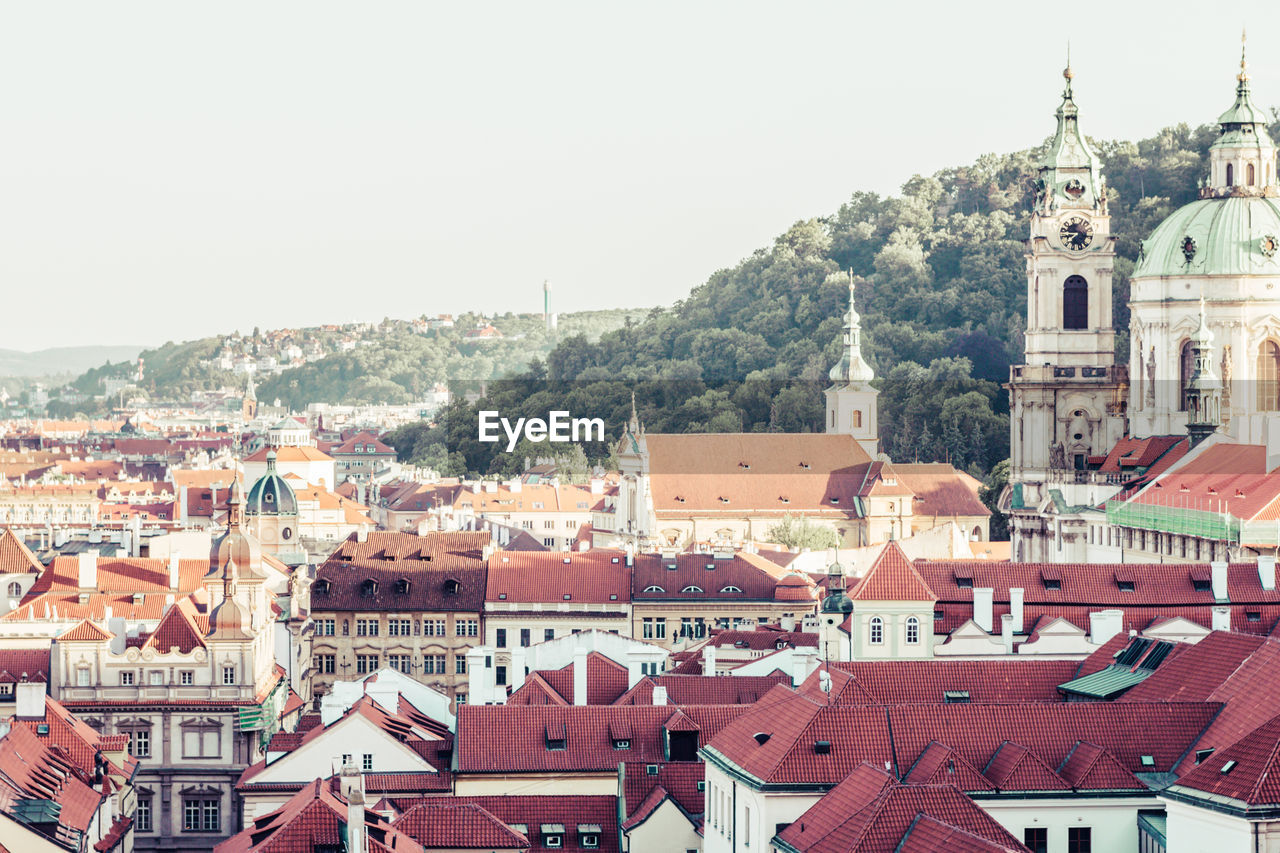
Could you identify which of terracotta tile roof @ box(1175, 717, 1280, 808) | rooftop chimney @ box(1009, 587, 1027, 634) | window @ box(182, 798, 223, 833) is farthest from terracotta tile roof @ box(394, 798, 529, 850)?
rooftop chimney @ box(1009, 587, 1027, 634)

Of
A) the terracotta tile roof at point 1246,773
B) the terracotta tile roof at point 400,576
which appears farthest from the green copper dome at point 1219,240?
the terracotta tile roof at point 1246,773

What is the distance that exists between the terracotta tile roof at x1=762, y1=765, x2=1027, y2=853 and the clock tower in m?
63.6

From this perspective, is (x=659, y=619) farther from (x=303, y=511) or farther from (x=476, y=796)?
(x=303, y=511)

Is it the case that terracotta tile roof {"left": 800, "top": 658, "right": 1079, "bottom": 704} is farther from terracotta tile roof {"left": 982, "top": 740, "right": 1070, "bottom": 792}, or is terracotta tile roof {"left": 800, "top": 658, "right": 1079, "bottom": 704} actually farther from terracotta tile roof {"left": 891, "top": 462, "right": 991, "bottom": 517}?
terracotta tile roof {"left": 891, "top": 462, "right": 991, "bottom": 517}

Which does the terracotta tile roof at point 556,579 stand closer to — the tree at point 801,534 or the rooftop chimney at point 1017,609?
the rooftop chimney at point 1017,609

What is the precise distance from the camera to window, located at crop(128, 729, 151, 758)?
245 feet

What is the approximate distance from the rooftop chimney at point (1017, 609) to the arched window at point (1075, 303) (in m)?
A: 40.9

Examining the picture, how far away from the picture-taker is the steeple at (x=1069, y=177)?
113125 mm

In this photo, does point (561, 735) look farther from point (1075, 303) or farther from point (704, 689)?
point (1075, 303)

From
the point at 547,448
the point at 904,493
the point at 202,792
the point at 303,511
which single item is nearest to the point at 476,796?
the point at 202,792

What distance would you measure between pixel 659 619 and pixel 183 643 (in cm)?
2113

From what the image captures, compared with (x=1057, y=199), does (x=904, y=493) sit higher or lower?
lower

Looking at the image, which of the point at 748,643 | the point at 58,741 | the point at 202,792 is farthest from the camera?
the point at 748,643

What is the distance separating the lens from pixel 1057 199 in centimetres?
11312
